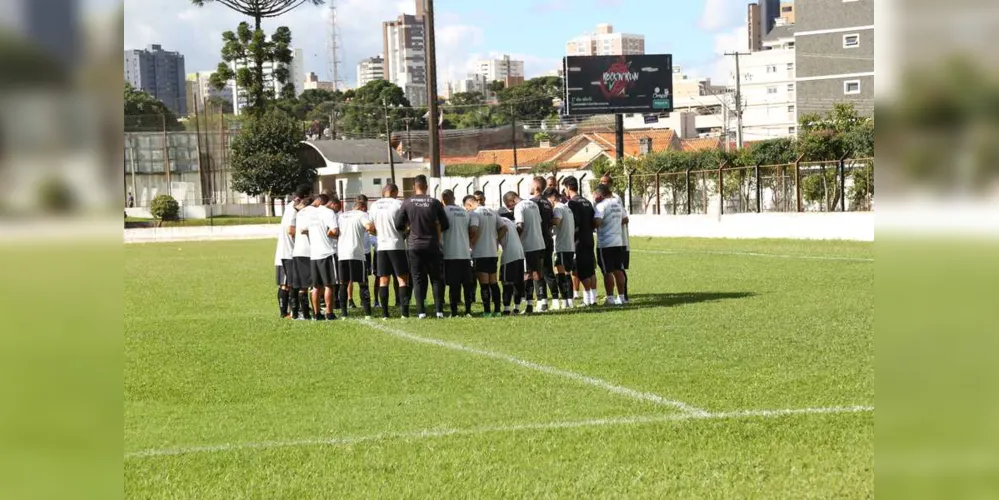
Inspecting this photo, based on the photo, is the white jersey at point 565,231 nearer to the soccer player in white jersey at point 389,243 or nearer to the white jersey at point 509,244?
the white jersey at point 509,244

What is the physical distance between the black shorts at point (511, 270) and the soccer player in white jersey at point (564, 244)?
2.98 ft

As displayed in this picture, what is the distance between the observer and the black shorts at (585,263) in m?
18.0

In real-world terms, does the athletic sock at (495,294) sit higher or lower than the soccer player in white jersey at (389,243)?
lower

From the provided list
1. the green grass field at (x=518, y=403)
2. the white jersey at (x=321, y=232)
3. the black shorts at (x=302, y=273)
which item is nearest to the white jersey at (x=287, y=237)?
the black shorts at (x=302, y=273)

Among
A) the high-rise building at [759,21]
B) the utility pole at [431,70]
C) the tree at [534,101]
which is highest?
the high-rise building at [759,21]

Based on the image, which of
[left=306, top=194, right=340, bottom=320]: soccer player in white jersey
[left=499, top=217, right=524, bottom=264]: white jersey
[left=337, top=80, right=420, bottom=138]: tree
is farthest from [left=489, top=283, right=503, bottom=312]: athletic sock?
[left=337, top=80, right=420, bottom=138]: tree

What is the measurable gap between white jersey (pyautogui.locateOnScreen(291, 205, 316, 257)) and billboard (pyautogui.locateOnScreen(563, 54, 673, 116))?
57038 millimetres

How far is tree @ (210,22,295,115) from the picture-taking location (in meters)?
74.9

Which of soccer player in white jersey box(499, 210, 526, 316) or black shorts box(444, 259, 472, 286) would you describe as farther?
soccer player in white jersey box(499, 210, 526, 316)

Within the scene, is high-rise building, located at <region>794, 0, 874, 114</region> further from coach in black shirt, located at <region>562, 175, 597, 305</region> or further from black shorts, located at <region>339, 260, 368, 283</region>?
black shorts, located at <region>339, 260, 368, 283</region>
